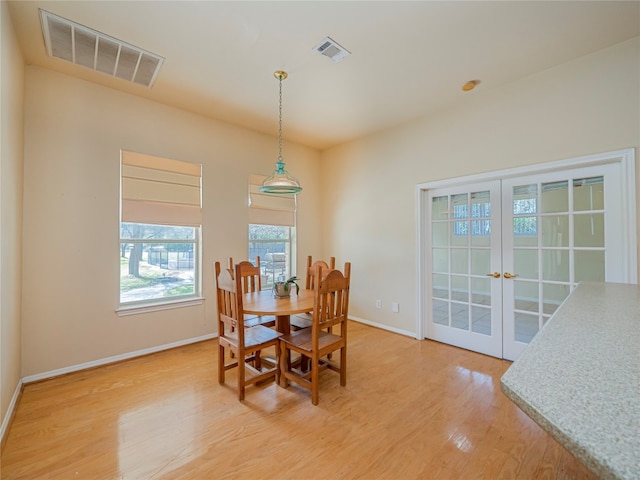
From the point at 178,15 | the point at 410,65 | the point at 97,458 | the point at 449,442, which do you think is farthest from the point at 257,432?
the point at 410,65

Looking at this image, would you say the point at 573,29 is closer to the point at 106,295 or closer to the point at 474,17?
the point at 474,17

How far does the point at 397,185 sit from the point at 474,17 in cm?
214

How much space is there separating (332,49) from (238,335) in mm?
2537

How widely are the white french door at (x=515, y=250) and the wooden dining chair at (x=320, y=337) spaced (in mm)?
1698

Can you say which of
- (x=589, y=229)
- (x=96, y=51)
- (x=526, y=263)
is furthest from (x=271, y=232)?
(x=589, y=229)

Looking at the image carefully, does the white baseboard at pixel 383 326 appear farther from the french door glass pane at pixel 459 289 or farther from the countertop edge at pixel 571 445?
the countertop edge at pixel 571 445

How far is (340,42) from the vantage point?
93.0 inches

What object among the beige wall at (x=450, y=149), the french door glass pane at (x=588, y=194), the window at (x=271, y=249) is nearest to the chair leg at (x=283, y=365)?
the window at (x=271, y=249)

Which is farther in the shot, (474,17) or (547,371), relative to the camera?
(474,17)

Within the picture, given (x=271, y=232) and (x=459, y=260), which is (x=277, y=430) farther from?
(x=271, y=232)

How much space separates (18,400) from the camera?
2363 millimetres

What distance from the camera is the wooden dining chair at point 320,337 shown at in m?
2.37

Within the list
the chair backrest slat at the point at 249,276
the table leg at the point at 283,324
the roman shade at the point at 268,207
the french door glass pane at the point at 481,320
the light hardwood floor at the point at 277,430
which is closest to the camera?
the light hardwood floor at the point at 277,430

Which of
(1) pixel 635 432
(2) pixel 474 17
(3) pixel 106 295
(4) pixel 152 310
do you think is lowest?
(4) pixel 152 310
